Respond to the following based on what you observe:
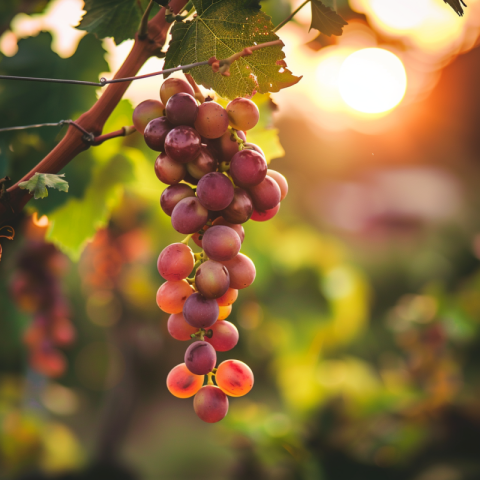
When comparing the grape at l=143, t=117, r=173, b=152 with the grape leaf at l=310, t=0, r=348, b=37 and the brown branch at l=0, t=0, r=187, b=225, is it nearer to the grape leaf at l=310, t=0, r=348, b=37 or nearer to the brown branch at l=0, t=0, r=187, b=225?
the brown branch at l=0, t=0, r=187, b=225

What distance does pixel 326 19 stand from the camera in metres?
0.34

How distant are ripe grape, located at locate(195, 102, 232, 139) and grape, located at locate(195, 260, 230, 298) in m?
0.10

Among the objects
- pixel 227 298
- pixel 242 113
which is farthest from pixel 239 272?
pixel 242 113

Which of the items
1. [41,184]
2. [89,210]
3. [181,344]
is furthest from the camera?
[181,344]

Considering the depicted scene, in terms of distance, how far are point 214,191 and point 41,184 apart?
4.5 inches

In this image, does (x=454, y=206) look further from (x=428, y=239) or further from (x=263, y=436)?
(x=263, y=436)

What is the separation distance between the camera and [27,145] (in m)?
0.59

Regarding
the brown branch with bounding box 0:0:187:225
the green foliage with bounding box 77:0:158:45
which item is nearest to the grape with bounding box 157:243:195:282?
the brown branch with bounding box 0:0:187:225

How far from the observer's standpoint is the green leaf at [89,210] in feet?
1.84

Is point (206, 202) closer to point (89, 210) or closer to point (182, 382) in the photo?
point (182, 382)

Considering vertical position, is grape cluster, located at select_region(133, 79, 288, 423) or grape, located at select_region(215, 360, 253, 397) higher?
grape cluster, located at select_region(133, 79, 288, 423)

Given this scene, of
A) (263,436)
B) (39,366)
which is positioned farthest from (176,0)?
(263,436)

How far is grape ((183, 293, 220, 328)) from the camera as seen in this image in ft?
1.00

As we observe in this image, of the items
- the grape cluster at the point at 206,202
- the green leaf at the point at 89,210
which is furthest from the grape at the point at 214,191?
the green leaf at the point at 89,210
